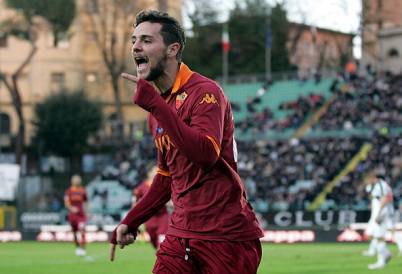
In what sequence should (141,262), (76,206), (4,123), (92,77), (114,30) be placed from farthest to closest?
(92,77), (4,123), (114,30), (76,206), (141,262)

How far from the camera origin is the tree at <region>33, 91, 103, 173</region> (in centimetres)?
6191

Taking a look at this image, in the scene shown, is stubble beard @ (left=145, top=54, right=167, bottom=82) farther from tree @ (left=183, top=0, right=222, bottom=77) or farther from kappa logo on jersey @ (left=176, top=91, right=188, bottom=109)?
tree @ (left=183, top=0, right=222, bottom=77)

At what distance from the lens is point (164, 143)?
264 inches

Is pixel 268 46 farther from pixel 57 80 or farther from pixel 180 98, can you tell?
pixel 180 98

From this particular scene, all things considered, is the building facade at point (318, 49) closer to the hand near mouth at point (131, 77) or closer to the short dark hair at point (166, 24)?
the short dark hair at point (166, 24)

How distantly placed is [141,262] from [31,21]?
1635 inches

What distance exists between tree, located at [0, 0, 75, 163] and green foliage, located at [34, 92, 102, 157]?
5.36 ft

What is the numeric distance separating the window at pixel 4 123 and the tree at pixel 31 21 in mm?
12992

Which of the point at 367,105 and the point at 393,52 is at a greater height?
the point at 393,52

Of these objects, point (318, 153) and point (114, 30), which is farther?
point (114, 30)

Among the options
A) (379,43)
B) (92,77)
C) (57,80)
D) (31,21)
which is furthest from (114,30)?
(379,43)

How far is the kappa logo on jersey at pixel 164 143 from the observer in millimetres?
6621

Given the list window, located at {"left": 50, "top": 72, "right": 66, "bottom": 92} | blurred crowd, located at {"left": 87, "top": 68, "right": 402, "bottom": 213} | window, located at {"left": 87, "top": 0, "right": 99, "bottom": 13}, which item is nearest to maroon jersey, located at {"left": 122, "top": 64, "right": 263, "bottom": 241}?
blurred crowd, located at {"left": 87, "top": 68, "right": 402, "bottom": 213}

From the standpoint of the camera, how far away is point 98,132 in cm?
6531
